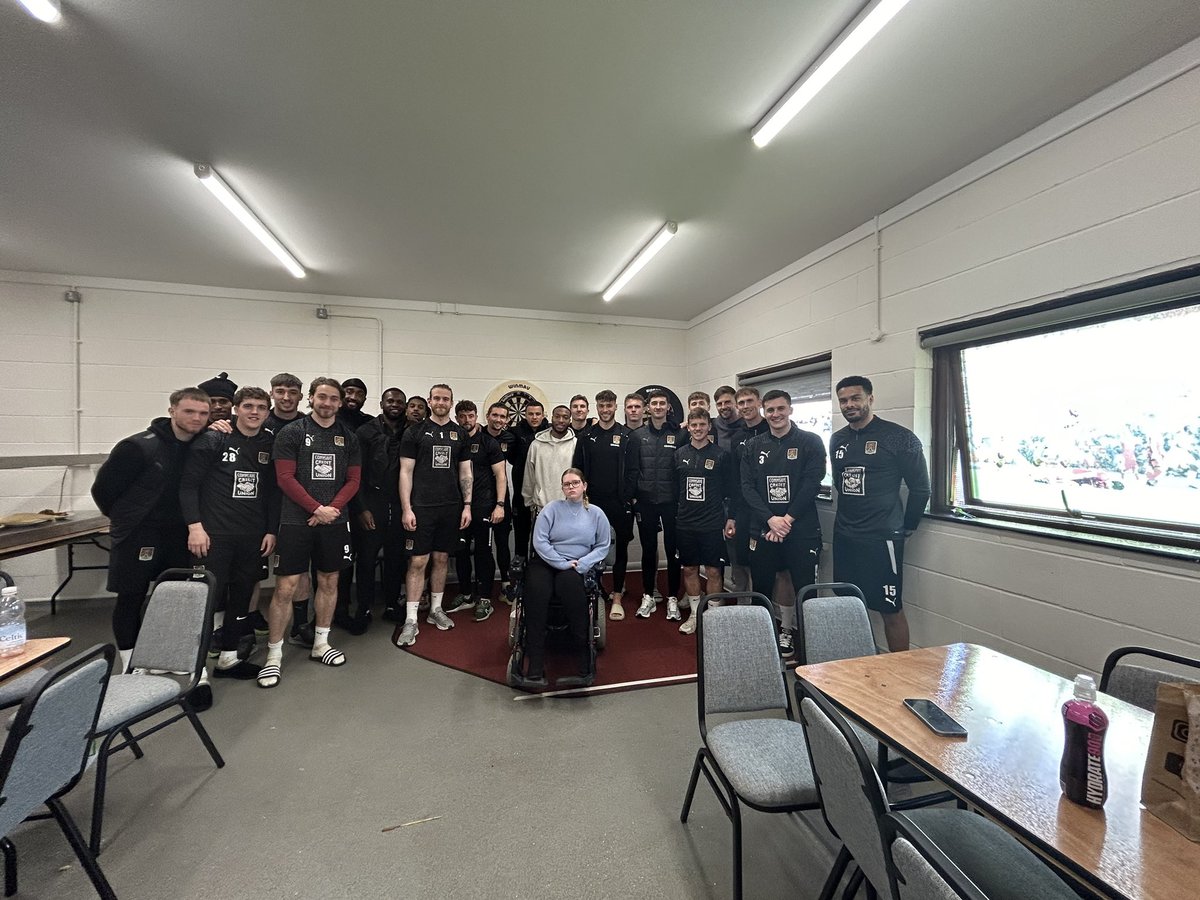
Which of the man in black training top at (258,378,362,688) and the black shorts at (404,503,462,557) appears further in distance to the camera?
the black shorts at (404,503,462,557)

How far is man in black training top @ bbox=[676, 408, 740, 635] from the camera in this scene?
3.64 metres

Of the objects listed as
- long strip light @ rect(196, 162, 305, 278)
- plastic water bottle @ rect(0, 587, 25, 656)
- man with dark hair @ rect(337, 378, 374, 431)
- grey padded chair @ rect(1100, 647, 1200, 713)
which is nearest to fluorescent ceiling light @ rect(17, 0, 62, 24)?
long strip light @ rect(196, 162, 305, 278)

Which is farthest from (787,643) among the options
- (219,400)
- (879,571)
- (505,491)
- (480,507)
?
(219,400)

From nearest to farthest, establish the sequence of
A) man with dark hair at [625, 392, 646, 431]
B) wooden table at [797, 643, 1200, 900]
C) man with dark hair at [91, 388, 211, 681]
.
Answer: wooden table at [797, 643, 1200, 900] < man with dark hair at [91, 388, 211, 681] < man with dark hair at [625, 392, 646, 431]

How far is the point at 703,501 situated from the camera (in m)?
3.66

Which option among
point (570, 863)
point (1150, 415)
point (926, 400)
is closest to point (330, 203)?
point (570, 863)

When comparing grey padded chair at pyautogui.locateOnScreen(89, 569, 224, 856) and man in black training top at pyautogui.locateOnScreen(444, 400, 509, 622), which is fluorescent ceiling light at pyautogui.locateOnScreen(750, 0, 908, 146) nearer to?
man in black training top at pyautogui.locateOnScreen(444, 400, 509, 622)

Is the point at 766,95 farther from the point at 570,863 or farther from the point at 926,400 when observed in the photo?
the point at 570,863

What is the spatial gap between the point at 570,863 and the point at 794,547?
2335 millimetres

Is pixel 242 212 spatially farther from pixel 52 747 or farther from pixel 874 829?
pixel 874 829

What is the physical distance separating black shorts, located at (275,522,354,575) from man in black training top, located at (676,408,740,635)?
247 cm

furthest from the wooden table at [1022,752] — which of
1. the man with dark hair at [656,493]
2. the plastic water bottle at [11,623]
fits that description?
the plastic water bottle at [11,623]

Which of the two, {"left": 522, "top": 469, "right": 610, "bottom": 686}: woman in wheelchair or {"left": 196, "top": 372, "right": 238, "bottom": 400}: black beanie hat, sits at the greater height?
{"left": 196, "top": 372, "right": 238, "bottom": 400}: black beanie hat

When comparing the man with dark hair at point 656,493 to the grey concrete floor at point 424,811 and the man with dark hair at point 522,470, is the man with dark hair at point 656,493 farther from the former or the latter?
the grey concrete floor at point 424,811
